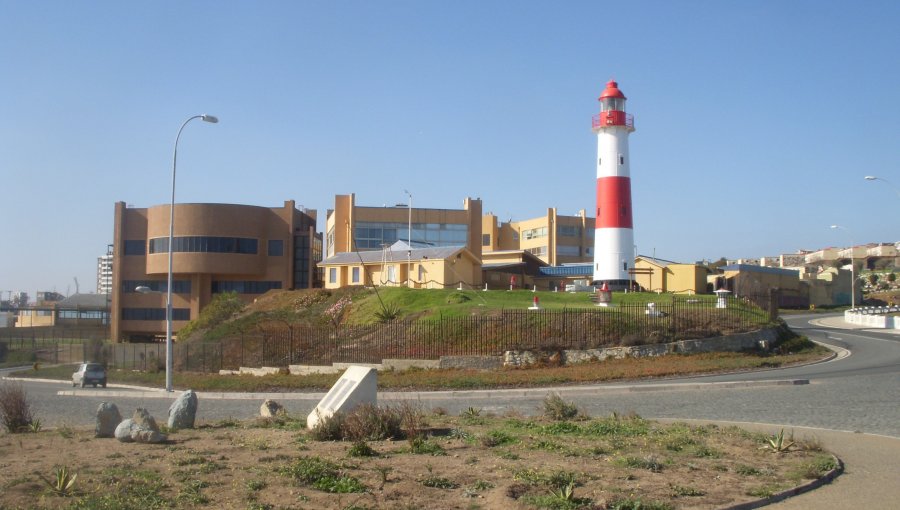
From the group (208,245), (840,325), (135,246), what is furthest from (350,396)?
(135,246)

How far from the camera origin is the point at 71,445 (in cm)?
1168

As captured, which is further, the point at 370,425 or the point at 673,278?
the point at 673,278

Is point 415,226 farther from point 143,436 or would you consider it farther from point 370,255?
point 143,436

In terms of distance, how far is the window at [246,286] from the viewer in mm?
73438

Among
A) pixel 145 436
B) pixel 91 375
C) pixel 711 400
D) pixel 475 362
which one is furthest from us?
pixel 91 375

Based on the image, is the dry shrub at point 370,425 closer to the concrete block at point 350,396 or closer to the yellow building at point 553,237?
the concrete block at point 350,396

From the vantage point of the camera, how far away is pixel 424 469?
9.62 metres

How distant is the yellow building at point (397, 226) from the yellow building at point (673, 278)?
18.6 metres

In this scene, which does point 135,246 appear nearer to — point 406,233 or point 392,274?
point 406,233

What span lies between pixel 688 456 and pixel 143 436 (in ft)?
24.6

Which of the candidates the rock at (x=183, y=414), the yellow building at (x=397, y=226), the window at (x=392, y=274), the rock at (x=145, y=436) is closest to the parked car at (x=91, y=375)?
the window at (x=392, y=274)

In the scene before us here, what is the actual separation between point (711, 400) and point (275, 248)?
193ft

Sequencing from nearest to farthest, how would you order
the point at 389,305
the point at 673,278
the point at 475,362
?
the point at 475,362 → the point at 389,305 → the point at 673,278

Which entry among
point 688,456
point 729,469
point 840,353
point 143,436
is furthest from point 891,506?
point 840,353
